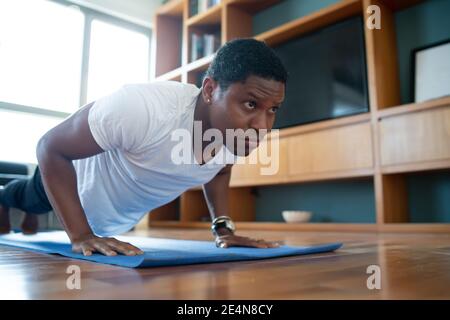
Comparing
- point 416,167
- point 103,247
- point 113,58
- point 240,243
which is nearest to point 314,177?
point 416,167

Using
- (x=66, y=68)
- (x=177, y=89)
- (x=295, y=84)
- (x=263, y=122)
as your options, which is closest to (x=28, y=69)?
(x=66, y=68)

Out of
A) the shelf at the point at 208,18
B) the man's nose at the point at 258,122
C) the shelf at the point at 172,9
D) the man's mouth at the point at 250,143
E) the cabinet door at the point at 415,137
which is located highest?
the shelf at the point at 172,9

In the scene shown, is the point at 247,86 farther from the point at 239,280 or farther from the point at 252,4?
the point at 252,4

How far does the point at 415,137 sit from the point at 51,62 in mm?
3083

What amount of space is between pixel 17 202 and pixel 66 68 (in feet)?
8.51

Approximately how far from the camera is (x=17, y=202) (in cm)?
150

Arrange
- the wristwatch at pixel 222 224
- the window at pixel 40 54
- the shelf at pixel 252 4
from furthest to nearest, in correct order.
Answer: the window at pixel 40 54 → the shelf at pixel 252 4 → the wristwatch at pixel 222 224

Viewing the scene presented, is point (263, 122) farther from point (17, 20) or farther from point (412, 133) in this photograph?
point (17, 20)

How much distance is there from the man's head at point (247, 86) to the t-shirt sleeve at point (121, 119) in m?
0.16

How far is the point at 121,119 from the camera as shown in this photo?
0.86 m

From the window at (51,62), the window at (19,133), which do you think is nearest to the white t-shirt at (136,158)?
the window at (19,133)

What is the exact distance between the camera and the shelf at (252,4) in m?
3.22

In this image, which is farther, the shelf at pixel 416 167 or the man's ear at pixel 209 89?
the shelf at pixel 416 167

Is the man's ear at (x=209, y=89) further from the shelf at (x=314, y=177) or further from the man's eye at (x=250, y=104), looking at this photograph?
the shelf at (x=314, y=177)
